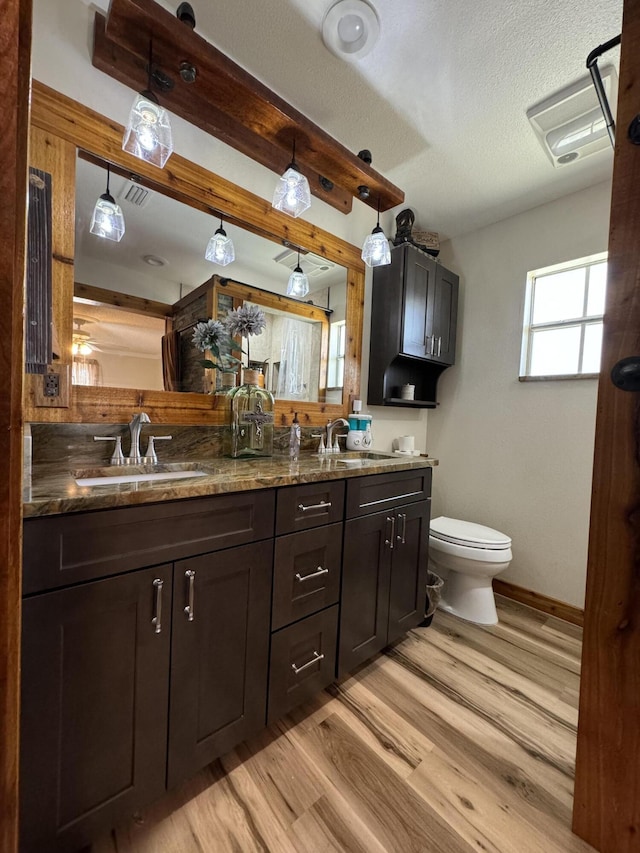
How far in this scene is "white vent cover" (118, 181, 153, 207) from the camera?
131cm

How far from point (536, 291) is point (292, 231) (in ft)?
5.50

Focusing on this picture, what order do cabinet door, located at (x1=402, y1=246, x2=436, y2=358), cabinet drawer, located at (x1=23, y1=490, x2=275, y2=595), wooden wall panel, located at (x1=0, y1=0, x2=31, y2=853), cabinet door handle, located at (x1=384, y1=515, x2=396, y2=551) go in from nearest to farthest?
wooden wall panel, located at (x1=0, y1=0, x2=31, y2=853)
cabinet drawer, located at (x1=23, y1=490, x2=275, y2=595)
cabinet door handle, located at (x1=384, y1=515, x2=396, y2=551)
cabinet door, located at (x1=402, y1=246, x2=436, y2=358)

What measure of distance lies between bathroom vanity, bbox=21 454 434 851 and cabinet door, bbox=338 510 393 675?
0.04ft

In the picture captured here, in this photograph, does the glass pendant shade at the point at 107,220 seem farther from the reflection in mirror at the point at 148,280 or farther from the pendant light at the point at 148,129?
the pendant light at the point at 148,129

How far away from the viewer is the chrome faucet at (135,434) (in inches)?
49.5

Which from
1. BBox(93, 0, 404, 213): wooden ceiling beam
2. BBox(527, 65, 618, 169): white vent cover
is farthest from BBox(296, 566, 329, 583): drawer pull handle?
BBox(527, 65, 618, 169): white vent cover

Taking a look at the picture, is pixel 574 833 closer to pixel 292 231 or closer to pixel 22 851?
pixel 22 851

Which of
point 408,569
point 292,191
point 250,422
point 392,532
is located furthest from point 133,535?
point 292,191

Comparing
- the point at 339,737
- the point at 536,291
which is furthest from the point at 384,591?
the point at 536,291

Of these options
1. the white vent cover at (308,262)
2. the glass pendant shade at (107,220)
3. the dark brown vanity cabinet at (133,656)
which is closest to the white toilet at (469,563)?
the dark brown vanity cabinet at (133,656)

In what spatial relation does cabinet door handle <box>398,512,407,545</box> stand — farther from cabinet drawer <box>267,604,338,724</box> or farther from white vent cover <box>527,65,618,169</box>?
white vent cover <box>527,65,618,169</box>

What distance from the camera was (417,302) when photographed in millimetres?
2178

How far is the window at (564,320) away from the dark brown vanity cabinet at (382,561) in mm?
1229

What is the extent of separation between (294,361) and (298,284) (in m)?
0.43
